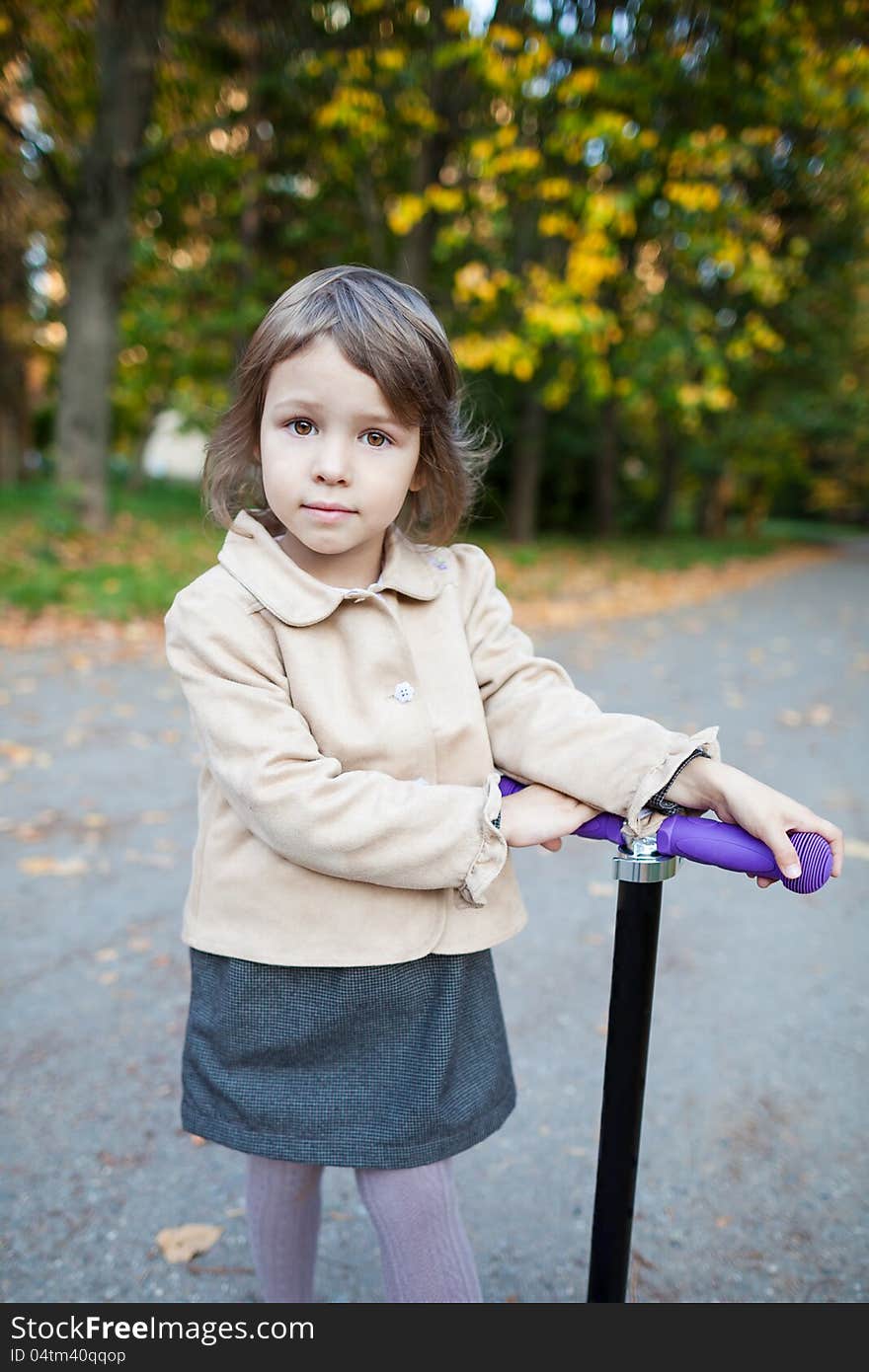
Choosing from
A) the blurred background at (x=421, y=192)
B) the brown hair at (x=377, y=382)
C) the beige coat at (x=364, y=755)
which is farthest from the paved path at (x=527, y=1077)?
the blurred background at (x=421, y=192)

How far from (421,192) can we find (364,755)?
1073 centimetres

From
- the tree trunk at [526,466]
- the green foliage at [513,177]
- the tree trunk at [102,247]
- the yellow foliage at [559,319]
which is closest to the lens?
the yellow foliage at [559,319]

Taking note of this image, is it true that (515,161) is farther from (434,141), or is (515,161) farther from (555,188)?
(434,141)

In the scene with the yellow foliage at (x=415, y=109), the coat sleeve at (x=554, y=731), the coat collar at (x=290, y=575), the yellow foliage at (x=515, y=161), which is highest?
the yellow foliage at (x=415, y=109)

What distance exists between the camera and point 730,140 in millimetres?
9336

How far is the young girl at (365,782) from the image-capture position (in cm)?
142

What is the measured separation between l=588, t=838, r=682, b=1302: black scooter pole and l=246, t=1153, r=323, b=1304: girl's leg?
19.6 inches

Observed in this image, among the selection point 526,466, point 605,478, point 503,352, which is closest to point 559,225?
point 503,352

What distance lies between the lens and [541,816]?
1465 mm

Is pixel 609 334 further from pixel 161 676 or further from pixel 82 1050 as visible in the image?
pixel 82 1050

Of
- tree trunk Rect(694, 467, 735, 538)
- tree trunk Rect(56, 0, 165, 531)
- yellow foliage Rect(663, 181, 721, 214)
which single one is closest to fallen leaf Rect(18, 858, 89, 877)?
tree trunk Rect(56, 0, 165, 531)

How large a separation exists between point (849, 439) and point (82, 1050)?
26.3 m

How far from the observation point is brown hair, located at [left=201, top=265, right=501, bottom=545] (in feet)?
4.78

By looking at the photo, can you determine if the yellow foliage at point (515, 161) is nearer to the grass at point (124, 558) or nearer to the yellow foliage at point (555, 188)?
the yellow foliage at point (555, 188)
